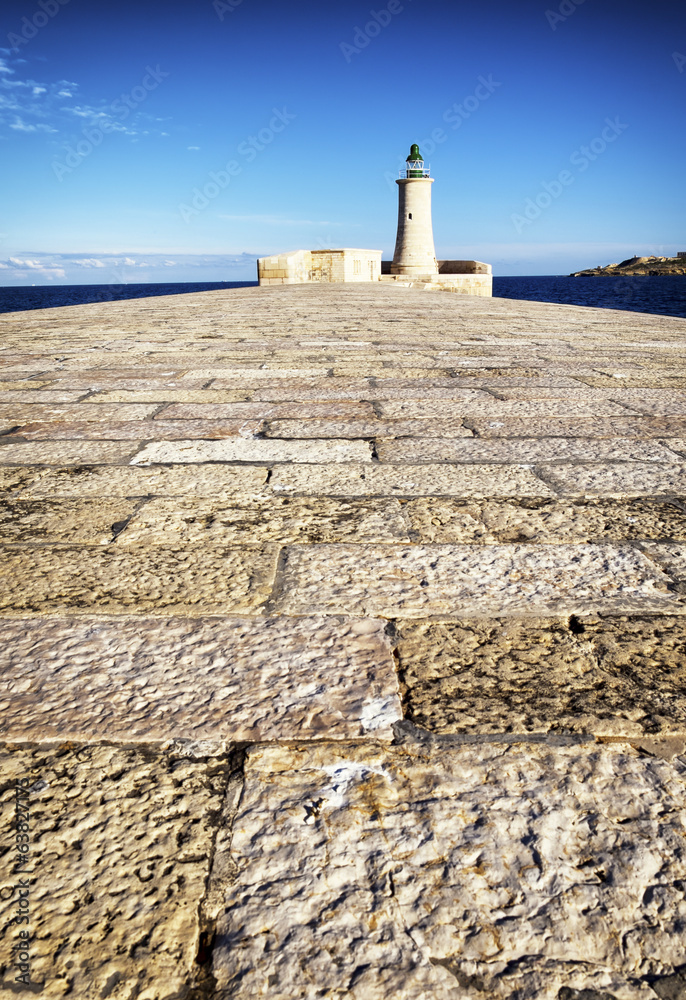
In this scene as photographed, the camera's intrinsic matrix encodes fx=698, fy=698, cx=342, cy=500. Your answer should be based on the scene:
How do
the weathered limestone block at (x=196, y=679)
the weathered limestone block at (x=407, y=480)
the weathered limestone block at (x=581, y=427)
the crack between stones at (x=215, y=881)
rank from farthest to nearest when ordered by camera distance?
1. the weathered limestone block at (x=581, y=427)
2. the weathered limestone block at (x=407, y=480)
3. the weathered limestone block at (x=196, y=679)
4. the crack between stones at (x=215, y=881)

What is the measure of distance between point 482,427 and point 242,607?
1827mm

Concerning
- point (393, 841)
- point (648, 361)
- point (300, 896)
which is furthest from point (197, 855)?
point (648, 361)

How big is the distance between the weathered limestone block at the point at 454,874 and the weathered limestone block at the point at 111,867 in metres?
0.05

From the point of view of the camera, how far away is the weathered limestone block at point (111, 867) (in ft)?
2.50

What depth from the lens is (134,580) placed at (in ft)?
5.35

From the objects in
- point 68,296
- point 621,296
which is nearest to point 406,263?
point 621,296

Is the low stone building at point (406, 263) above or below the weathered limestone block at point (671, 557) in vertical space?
above

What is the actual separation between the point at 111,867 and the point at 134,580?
2.72ft

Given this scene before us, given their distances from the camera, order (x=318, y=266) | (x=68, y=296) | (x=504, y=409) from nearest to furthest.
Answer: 1. (x=504, y=409)
2. (x=318, y=266)
3. (x=68, y=296)

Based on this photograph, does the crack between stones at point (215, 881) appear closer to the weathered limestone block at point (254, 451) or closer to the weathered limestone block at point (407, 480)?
the weathered limestone block at point (407, 480)

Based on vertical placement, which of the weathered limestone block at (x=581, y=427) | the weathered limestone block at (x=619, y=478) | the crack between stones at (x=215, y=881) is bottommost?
the crack between stones at (x=215, y=881)

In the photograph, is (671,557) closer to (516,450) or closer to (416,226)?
(516,450)

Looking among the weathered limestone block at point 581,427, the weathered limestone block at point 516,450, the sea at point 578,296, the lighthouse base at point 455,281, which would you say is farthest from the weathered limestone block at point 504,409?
the lighthouse base at point 455,281

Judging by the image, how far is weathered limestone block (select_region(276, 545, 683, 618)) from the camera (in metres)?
1.50
